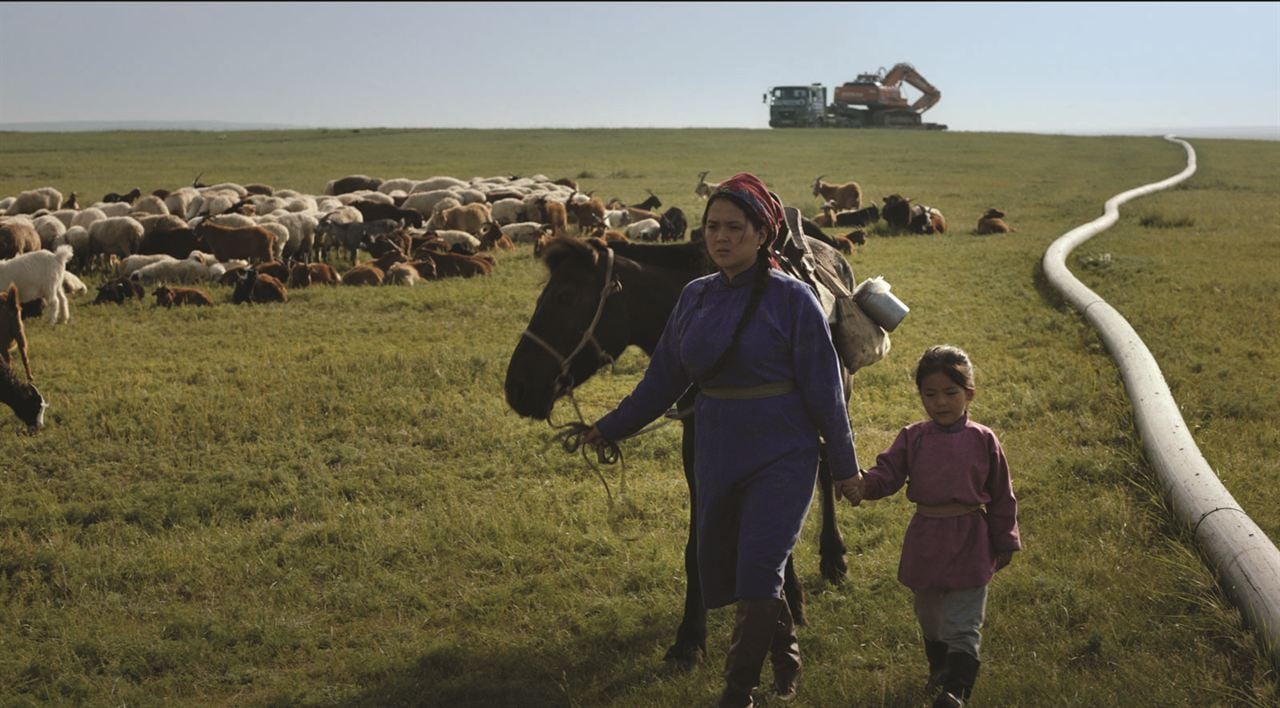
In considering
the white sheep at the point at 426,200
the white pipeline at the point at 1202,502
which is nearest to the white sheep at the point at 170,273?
the white sheep at the point at 426,200

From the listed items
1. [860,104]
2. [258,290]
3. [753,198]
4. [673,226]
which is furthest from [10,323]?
[860,104]

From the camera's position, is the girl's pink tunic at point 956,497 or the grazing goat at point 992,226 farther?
the grazing goat at point 992,226

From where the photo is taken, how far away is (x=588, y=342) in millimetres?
4754

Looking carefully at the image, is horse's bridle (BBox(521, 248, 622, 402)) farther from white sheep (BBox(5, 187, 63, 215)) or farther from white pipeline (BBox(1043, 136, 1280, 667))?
white sheep (BBox(5, 187, 63, 215))

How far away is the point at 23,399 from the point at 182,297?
6445 millimetres

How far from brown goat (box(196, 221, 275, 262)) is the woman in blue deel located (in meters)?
16.0

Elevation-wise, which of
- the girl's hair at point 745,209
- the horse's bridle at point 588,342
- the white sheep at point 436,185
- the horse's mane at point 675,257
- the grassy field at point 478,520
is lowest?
the grassy field at point 478,520

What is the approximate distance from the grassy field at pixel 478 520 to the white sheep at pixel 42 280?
0.33 metres

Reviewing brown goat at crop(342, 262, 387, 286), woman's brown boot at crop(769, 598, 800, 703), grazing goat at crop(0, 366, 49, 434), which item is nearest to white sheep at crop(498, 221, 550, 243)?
brown goat at crop(342, 262, 387, 286)

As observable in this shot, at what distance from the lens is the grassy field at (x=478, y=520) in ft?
15.3

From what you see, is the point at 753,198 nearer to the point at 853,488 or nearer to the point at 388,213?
the point at 853,488

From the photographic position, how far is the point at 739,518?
3.90 meters

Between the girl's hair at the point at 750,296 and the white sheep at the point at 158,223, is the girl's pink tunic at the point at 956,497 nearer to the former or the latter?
the girl's hair at the point at 750,296

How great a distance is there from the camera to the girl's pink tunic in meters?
3.94
